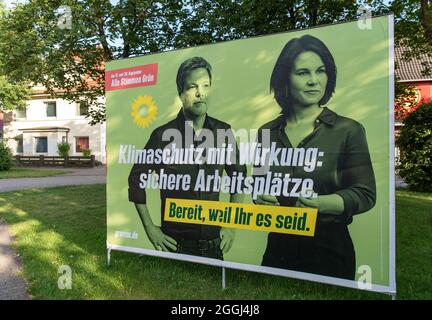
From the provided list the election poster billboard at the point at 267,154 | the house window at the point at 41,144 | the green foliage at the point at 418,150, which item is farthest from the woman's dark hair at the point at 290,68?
the house window at the point at 41,144

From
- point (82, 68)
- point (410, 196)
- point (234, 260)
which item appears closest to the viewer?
point (234, 260)

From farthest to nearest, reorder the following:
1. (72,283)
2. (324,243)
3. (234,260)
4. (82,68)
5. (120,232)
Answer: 1. (82,68)
2. (120,232)
3. (72,283)
4. (234,260)
5. (324,243)

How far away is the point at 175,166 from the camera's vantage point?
5.17m

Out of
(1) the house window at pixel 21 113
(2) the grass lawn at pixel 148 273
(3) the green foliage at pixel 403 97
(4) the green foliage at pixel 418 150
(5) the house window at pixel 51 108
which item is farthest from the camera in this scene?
(1) the house window at pixel 21 113

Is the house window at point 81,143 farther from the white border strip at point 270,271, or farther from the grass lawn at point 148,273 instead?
the white border strip at point 270,271

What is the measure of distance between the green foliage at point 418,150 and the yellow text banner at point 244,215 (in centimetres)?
1265

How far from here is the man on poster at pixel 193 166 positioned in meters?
4.84

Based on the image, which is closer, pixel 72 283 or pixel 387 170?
pixel 387 170

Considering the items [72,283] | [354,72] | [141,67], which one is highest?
[141,67]

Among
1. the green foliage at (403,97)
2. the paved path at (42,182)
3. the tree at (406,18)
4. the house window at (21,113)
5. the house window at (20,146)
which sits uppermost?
the house window at (21,113)

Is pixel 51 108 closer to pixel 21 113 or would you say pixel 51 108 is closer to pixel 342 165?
pixel 21 113
